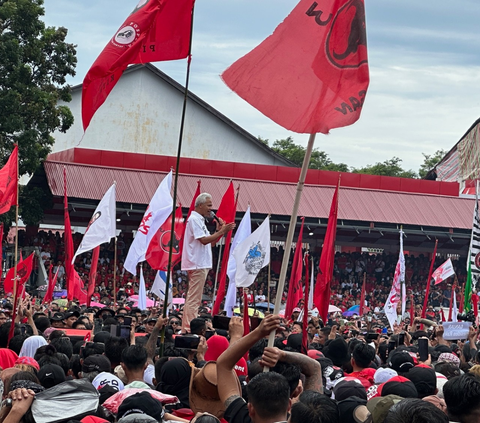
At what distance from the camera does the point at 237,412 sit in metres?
3.89

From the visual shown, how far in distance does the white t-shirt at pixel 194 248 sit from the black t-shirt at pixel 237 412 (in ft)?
18.4

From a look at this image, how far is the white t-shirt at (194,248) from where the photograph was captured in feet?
31.3

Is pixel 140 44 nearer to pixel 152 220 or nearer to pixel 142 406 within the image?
pixel 142 406

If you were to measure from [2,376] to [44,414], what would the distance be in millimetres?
1293

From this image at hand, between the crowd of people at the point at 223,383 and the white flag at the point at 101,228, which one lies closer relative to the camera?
the crowd of people at the point at 223,383

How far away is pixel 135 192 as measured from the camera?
28219mm

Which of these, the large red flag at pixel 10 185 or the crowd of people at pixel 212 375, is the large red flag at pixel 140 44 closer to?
the crowd of people at pixel 212 375

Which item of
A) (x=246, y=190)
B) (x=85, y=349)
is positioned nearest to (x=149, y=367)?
(x=85, y=349)

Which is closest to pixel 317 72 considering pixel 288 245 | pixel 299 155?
pixel 288 245

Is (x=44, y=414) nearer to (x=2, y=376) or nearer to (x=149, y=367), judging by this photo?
(x=2, y=376)

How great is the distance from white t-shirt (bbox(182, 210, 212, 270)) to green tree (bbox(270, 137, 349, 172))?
45.9 metres

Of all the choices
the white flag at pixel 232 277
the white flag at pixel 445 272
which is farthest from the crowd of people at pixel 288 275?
the white flag at pixel 232 277

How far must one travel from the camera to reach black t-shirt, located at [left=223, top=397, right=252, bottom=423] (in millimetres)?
3840

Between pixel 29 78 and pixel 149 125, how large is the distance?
14.0 m
